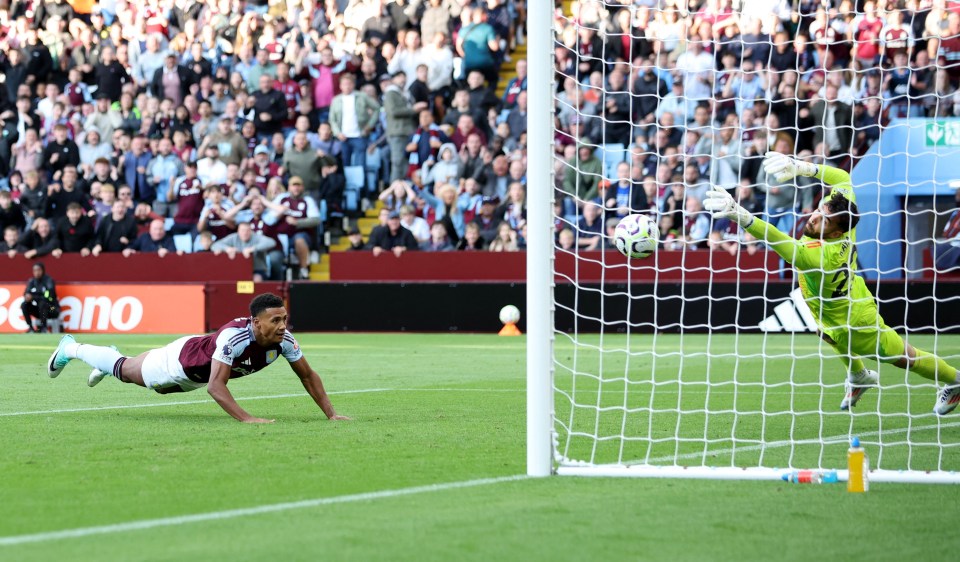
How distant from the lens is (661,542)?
5.22m

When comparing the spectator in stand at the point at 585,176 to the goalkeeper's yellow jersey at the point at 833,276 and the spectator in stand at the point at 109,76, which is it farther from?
the spectator in stand at the point at 109,76

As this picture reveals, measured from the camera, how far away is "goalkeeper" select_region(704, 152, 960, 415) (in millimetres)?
9375

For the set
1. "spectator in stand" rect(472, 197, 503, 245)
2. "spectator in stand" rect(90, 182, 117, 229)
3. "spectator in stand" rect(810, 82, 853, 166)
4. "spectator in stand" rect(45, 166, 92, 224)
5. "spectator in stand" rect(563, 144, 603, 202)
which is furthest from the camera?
"spectator in stand" rect(45, 166, 92, 224)

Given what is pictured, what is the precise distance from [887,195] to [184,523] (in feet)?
→ 57.1

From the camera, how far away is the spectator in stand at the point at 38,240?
25.1 meters

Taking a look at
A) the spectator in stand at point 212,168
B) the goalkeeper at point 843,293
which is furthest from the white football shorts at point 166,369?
the spectator in stand at point 212,168

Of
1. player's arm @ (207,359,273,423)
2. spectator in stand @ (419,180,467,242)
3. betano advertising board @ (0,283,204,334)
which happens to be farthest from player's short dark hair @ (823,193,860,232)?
betano advertising board @ (0,283,204,334)

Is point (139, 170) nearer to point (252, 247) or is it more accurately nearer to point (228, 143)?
point (228, 143)

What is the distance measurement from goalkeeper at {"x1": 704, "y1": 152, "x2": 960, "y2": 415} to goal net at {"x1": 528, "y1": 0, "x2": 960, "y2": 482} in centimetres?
23

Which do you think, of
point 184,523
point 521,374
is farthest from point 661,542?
point 521,374

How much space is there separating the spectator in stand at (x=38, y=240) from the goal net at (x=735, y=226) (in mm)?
9551

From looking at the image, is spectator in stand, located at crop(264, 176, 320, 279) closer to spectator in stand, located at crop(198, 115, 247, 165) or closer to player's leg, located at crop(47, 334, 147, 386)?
spectator in stand, located at crop(198, 115, 247, 165)

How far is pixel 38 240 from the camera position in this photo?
2538 cm

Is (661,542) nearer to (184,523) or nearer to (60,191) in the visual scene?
(184,523)
